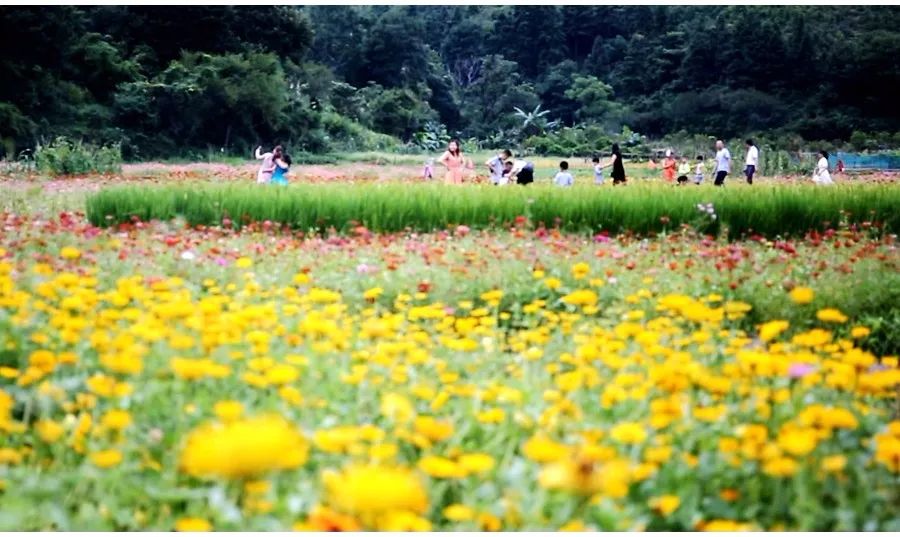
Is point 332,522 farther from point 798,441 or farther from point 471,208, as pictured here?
point 471,208

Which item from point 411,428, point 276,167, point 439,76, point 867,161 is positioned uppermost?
point 439,76

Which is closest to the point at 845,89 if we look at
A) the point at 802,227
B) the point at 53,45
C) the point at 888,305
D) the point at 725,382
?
the point at 802,227

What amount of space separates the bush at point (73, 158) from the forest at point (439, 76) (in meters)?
0.22

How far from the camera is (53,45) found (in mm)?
8227

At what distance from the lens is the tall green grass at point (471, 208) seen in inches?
241

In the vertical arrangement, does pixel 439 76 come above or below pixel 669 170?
above

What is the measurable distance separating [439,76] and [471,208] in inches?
554

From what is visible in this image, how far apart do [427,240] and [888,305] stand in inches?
101

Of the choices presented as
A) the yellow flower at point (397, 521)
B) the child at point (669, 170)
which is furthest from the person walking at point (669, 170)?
the yellow flower at point (397, 521)

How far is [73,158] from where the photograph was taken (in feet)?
37.2

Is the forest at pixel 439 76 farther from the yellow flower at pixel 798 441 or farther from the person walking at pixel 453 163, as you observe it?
the yellow flower at pixel 798 441

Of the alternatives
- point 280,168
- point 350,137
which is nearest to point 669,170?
point 280,168

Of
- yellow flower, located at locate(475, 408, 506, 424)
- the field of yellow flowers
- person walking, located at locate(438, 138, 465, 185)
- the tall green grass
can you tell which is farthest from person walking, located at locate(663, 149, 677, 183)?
yellow flower, located at locate(475, 408, 506, 424)

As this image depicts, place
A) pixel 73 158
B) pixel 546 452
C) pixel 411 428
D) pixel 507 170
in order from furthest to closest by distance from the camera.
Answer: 1. pixel 73 158
2. pixel 507 170
3. pixel 411 428
4. pixel 546 452
